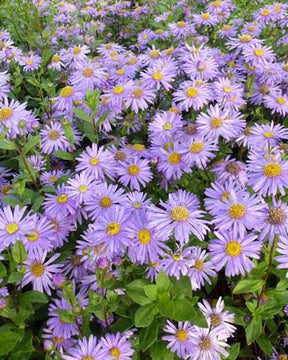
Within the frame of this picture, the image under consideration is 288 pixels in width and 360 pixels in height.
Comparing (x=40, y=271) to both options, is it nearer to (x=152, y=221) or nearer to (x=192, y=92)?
(x=152, y=221)

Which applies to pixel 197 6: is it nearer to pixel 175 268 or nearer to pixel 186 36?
pixel 186 36

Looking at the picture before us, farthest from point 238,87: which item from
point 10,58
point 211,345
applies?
point 10,58

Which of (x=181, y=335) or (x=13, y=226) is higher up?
(x=13, y=226)

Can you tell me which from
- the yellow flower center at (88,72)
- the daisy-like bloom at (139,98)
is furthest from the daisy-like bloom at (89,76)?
the daisy-like bloom at (139,98)

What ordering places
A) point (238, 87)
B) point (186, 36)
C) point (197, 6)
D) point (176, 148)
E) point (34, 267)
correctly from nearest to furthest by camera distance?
point (34, 267)
point (176, 148)
point (238, 87)
point (186, 36)
point (197, 6)

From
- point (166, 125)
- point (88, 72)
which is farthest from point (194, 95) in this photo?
point (88, 72)

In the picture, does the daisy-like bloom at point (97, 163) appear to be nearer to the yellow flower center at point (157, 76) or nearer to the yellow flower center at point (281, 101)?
the yellow flower center at point (157, 76)
